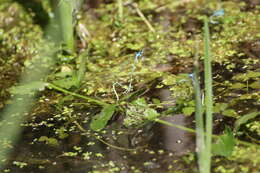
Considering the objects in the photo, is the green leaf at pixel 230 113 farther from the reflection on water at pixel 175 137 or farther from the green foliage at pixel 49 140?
the green foliage at pixel 49 140

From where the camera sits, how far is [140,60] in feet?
7.49

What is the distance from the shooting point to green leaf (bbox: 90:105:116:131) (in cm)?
172

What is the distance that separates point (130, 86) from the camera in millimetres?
1874

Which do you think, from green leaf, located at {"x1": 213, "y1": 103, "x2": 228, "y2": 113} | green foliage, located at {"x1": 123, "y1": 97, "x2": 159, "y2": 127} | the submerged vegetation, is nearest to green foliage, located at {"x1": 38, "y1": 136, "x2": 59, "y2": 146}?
the submerged vegetation

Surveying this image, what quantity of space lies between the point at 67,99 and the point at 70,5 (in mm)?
465

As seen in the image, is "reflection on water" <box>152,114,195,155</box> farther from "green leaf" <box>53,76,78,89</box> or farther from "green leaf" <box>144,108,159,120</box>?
"green leaf" <box>53,76,78,89</box>

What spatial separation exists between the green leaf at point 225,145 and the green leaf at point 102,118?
0.40m

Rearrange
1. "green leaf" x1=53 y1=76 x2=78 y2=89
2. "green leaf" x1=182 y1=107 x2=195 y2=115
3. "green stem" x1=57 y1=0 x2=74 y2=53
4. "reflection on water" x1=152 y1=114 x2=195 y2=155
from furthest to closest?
1. "green stem" x1=57 y1=0 x2=74 y2=53
2. "green leaf" x1=53 y1=76 x2=78 y2=89
3. "green leaf" x1=182 y1=107 x2=195 y2=115
4. "reflection on water" x1=152 y1=114 x2=195 y2=155

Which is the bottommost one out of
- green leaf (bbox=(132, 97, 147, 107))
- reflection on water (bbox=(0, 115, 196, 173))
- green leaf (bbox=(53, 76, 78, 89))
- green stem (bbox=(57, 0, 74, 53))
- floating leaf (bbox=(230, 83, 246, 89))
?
reflection on water (bbox=(0, 115, 196, 173))

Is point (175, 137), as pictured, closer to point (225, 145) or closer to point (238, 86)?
point (225, 145)

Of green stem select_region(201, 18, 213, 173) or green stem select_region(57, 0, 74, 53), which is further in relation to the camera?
green stem select_region(57, 0, 74, 53)

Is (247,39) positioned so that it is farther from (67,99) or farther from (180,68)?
(67,99)

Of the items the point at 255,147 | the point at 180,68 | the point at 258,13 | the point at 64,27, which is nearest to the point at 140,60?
the point at 180,68

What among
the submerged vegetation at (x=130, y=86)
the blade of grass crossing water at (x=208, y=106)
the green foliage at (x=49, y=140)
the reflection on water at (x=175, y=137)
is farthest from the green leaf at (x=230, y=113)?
the green foliage at (x=49, y=140)
